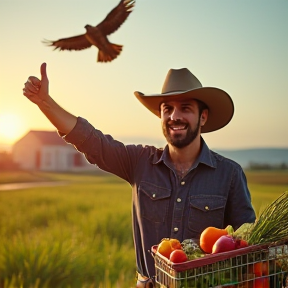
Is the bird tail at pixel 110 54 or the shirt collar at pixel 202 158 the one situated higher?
the bird tail at pixel 110 54

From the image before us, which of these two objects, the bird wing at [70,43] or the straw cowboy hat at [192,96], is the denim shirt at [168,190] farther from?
the bird wing at [70,43]

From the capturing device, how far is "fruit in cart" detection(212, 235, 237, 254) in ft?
5.82

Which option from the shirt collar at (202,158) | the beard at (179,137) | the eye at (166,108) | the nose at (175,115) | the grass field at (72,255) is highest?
the eye at (166,108)

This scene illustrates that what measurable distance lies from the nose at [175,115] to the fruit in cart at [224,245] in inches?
37.7

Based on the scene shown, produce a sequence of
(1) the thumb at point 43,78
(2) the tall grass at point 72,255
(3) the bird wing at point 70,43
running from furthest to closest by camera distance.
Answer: (2) the tall grass at point 72,255, (3) the bird wing at point 70,43, (1) the thumb at point 43,78

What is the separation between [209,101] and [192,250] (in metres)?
1.18

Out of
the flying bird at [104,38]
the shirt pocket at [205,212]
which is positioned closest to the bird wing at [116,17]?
the flying bird at [104,38]

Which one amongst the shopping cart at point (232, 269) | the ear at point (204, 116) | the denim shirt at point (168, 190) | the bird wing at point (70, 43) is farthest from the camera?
the bird wing at point (70, 43)

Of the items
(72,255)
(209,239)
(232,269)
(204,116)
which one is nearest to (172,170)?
(204,116)

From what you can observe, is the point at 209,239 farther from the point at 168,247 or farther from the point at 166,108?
the point at 166,108

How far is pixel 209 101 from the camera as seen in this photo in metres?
2.83

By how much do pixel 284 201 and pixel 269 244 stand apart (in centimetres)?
21

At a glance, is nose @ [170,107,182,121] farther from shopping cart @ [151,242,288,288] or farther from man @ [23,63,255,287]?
shopping cart @ [151,242,288,288]

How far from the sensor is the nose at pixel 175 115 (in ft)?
8.66
